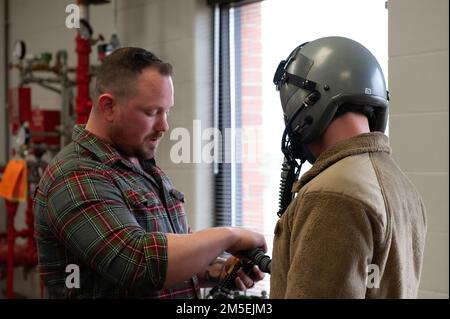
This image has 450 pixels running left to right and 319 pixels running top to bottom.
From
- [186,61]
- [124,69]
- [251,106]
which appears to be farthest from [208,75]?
[124,69]

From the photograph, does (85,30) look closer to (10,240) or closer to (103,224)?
(10,240)

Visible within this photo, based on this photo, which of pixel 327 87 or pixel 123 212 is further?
pixel 123 212

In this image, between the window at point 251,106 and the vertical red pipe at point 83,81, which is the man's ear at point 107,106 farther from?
the vertical red pipe at point 83,81

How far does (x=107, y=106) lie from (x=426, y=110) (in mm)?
998

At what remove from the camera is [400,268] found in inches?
39.9

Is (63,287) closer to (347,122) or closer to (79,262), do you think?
(79,262)

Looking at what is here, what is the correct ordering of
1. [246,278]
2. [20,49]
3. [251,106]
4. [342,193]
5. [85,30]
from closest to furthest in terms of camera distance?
[342,193] < [246,278] < [251,106] < [85,30] < [20,49]

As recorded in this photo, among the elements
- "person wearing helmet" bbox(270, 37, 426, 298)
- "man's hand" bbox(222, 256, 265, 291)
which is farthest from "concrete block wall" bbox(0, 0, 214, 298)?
"person wearing helmet" bbox(270, 37, 426, 298)

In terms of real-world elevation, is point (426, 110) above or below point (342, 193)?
above

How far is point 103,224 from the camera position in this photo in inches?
52.0

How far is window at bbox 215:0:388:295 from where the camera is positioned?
2.38m

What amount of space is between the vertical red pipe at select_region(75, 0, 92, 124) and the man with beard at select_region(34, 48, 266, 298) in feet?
4.09

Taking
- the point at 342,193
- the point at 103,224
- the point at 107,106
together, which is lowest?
the point at 103,224

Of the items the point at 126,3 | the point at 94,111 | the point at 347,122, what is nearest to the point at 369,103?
the point at 347,122
